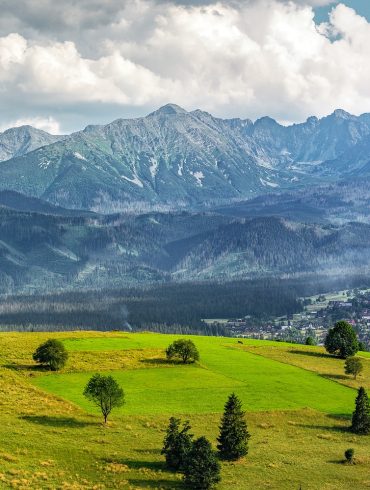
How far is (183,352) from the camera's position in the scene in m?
127

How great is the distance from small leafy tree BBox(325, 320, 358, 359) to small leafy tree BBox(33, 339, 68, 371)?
73.2 metres

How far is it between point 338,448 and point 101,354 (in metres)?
62.0

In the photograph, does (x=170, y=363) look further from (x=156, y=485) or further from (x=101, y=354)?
(x=156, y=485)

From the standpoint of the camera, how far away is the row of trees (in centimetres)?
6500

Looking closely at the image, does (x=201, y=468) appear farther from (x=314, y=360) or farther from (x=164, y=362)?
(x=314, y=360)

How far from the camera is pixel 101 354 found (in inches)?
5113

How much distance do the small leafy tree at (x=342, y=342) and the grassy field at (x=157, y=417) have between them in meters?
8.24

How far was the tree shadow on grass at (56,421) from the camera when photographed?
81438 millimetres

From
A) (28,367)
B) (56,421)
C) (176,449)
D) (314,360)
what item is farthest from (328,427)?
(314,360)

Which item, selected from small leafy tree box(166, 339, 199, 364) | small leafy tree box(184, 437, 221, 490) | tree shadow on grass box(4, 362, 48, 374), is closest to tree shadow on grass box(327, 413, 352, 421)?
small leafy tree box(184, 437, 221, 490)

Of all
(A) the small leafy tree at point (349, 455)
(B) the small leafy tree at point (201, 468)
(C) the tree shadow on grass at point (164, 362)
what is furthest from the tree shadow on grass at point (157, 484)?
(C) the tree shadow on grass at point (164, 362)

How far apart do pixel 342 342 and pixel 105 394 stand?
285 feet

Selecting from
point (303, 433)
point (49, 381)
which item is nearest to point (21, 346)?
point (49, 381)

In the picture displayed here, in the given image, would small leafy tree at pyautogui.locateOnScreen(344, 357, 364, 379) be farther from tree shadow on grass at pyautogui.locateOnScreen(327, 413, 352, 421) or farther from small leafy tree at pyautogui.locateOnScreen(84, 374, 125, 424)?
small leafy tree at pyautogui.locateOnScreen(84, 374, 125, 424)
